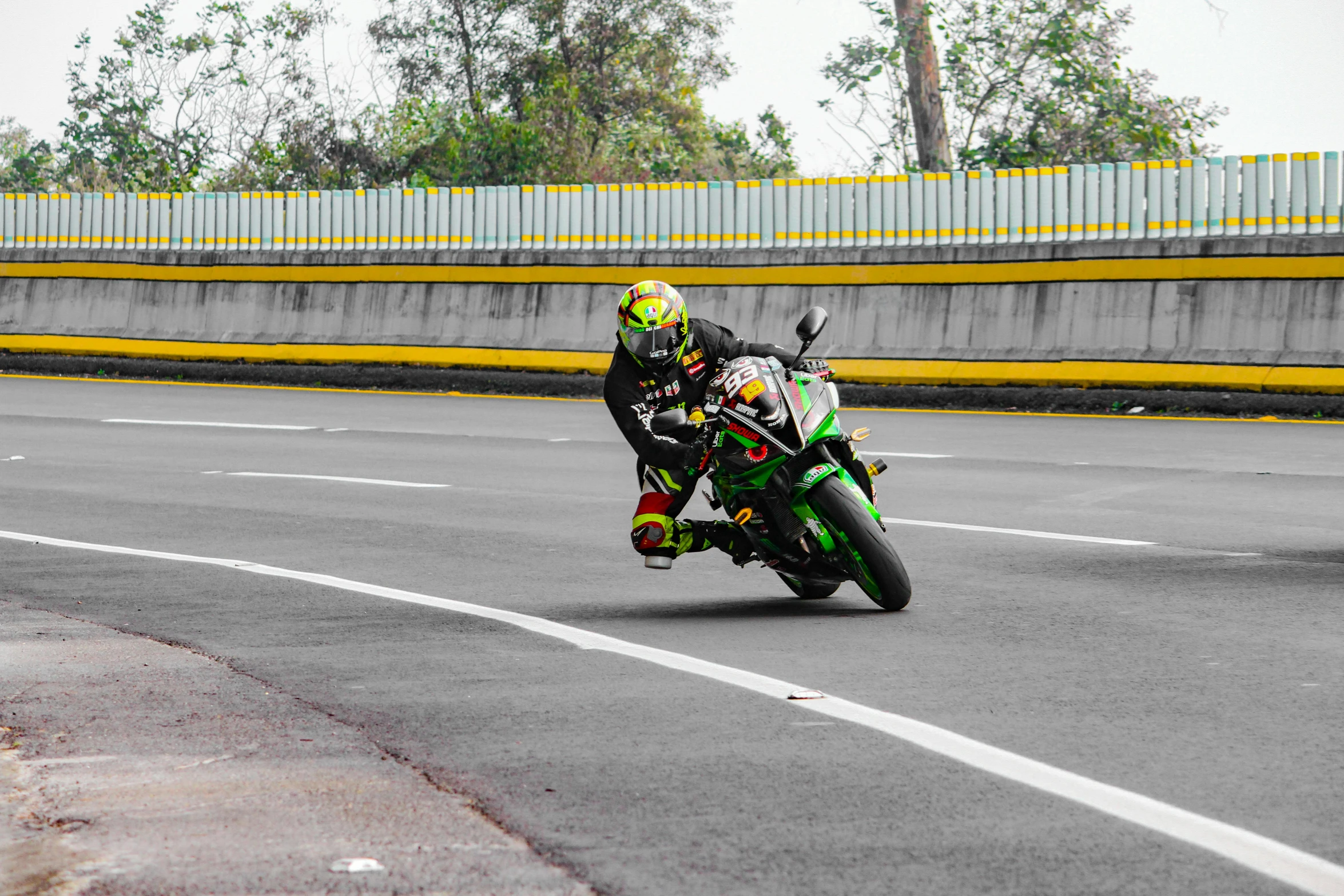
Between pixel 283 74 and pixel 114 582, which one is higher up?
pixel 283 74

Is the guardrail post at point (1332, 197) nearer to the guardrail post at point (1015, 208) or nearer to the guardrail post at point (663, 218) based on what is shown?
the guardrail post at point (1015, 208)

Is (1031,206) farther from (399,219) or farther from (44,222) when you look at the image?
(44,222)

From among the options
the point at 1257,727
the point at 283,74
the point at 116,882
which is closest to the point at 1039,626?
the point at 1257,727

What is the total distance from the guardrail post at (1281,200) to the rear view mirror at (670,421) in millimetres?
13976

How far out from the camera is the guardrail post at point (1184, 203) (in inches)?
809

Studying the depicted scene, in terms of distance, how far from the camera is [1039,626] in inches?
310

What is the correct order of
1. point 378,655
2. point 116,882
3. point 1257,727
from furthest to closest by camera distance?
point 378,655 → point 1257,727 → point 116,882

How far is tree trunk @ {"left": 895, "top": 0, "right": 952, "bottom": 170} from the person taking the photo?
3644cm

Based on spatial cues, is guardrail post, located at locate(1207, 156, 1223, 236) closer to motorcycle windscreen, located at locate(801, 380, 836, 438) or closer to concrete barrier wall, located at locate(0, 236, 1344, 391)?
concrete barrier wall, located at locate(0, 236, 1344, 391)

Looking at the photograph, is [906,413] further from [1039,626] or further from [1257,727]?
[1257,727]

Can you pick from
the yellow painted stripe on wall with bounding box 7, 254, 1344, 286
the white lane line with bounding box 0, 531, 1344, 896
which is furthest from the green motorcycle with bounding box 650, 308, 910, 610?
the yellow painted stripe on wall with bounding box 7, 254, 1344, 286

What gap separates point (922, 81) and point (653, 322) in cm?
2950

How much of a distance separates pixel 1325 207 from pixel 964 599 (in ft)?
42.6

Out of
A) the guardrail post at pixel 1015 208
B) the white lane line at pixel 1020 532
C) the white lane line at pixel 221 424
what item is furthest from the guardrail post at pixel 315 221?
the white lane line at pixel 1020 532
